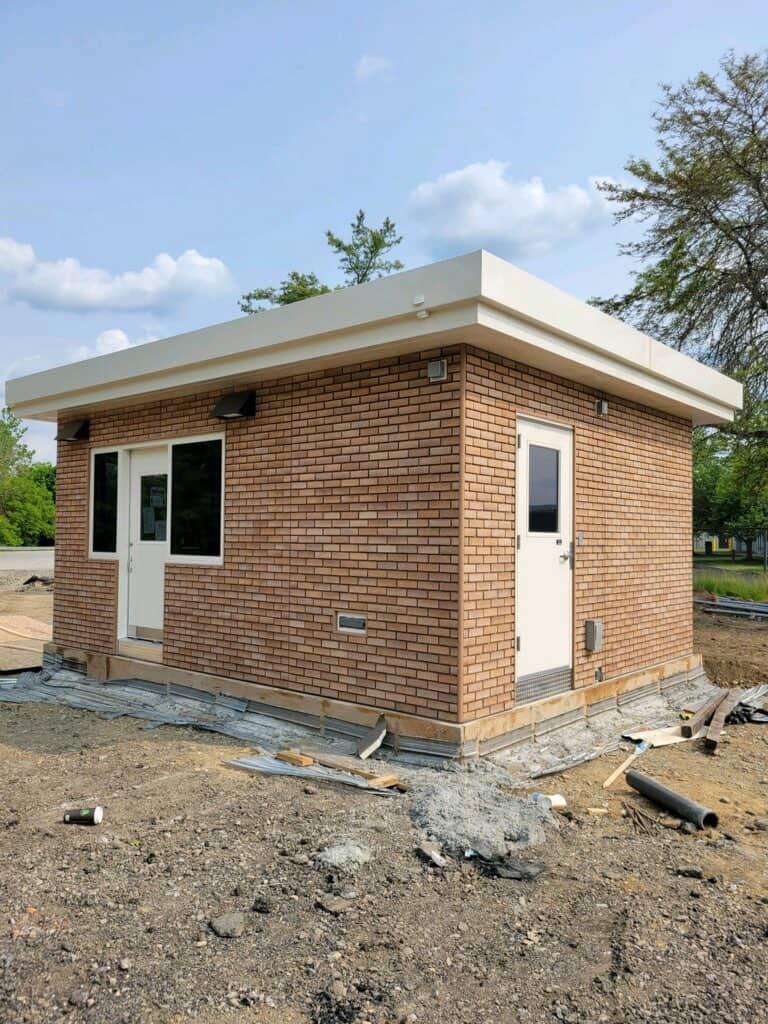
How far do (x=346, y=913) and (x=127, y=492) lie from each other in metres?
6.72

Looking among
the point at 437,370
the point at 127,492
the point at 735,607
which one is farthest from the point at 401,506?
the point at 735,607

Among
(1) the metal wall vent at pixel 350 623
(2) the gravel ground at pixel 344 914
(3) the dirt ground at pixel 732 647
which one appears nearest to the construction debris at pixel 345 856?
(2) the gravel ground at pixel 344 914

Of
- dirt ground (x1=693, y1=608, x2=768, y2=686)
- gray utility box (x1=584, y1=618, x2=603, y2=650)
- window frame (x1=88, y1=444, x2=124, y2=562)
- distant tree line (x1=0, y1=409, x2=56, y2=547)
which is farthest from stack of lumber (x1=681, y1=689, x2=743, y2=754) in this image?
distant tree line (x1=0, y1=409, x2=56, y2=547)

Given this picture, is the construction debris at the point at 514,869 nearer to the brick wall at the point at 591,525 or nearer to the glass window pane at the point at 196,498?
the brick wall at the point at 591,525

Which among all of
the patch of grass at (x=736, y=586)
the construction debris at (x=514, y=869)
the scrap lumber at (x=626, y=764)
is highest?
the patch of grass at (x=736, y=586)

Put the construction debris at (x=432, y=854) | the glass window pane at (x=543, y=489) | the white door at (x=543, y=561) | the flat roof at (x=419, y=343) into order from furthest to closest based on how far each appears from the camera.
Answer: the glass window pane at (x=543, y=489) < the white door at (x=543, y=561) < the flat roof at (x=419, y=343) < the construction debris at (x=432, y=854)

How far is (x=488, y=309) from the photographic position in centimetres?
547

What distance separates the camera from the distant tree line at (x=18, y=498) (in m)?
56.1

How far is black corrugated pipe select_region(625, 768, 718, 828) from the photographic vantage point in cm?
488

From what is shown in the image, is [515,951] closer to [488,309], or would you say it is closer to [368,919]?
[368,919]

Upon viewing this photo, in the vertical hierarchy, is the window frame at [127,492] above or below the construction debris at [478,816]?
above

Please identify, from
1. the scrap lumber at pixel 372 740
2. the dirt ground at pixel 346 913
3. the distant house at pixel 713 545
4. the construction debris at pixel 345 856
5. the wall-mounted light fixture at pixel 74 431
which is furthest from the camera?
the distant house at pixel 713 545

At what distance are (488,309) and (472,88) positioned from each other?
191 inches

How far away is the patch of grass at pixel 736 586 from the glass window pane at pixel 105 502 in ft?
50.8
